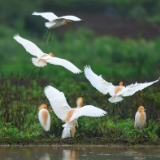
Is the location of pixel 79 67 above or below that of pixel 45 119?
above

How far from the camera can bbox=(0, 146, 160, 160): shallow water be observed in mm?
5512

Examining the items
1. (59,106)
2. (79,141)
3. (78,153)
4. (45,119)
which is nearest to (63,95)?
(59,106)

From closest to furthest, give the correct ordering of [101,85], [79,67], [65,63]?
[65,63]
[101,85]
[79,67]

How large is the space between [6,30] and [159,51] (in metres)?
8.04

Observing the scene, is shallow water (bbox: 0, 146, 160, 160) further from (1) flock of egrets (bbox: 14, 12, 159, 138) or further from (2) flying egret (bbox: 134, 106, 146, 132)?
(2) flying egret (bbox: 134, 106, 146, 132)

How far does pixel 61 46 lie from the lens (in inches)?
814

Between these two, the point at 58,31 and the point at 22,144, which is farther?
the point at 58,31

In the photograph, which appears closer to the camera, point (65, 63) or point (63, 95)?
point (65, 63)

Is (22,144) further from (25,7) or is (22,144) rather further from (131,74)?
(25,7)

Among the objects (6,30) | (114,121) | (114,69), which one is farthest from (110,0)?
(114,121)

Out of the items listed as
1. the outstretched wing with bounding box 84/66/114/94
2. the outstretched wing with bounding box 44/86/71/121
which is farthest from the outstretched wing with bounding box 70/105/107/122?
the outstretched wing with bounding box 84/66/114/94

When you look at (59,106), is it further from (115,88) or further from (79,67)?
(79,67)

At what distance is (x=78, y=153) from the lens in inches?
230

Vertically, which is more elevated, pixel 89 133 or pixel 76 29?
pixel 76 29
